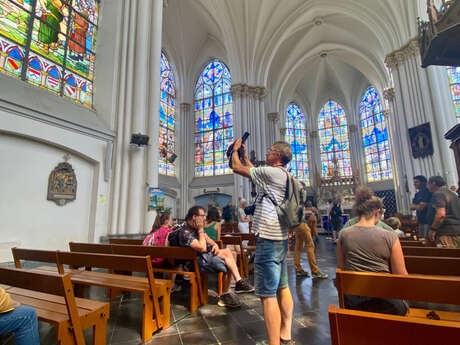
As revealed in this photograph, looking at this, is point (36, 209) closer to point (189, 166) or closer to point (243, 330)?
point (243, 330)

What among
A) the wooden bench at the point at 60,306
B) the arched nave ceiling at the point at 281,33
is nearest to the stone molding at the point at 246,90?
the arched nave ceiling at the point at 281,33

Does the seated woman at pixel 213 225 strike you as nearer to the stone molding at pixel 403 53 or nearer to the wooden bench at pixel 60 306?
the wooden bench at pixel 60 306

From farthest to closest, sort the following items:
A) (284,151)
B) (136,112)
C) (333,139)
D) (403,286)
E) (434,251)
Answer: (333,139)
(136,112)
(434,251)
(284,151)
(403,286)

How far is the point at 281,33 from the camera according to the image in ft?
52.3

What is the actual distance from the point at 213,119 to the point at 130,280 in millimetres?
15181

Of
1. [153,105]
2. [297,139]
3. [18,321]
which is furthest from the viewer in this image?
[297,139]

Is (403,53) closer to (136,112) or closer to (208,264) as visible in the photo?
(136,112)

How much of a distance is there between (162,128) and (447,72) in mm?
14550

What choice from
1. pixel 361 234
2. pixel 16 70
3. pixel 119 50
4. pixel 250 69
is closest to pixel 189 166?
pixel 250 69

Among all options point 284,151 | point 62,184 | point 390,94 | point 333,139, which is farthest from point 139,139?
point 333,139

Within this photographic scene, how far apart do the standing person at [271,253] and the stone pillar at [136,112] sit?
5.25 metres

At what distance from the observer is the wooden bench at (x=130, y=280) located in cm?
230

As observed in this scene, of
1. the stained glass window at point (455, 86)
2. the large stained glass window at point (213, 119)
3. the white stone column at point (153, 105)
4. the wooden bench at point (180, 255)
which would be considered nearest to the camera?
the wooden bench at point (180, 255)

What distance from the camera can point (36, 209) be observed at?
5.01m
